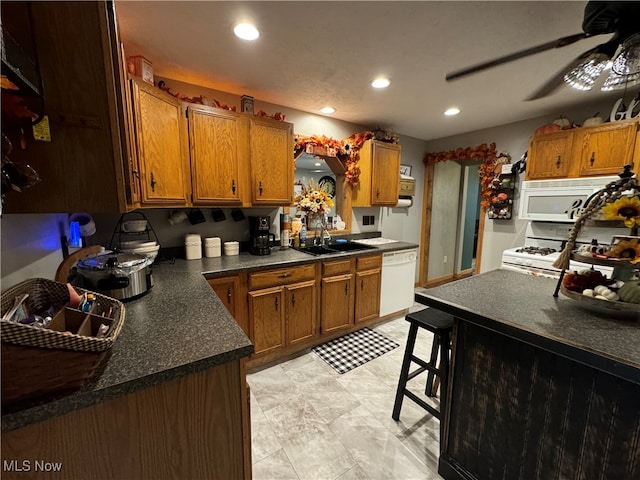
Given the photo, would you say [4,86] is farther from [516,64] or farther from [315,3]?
[516,64]

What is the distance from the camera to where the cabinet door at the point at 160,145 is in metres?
1.75

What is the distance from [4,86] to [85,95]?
294 millimetres

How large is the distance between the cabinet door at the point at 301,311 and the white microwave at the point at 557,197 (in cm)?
255

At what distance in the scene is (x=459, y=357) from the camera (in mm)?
1354

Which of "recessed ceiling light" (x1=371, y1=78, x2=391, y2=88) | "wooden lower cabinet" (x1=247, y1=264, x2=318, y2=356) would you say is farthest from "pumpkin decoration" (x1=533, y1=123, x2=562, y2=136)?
"wooden lower cabinet" (x1=247, y1=264, x2=318, y2=356)

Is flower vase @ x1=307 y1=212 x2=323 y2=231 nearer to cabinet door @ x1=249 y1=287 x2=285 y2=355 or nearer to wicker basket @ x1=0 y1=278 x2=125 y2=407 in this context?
cabinet door @ x1=249 y1=287 x2=285 y2=355

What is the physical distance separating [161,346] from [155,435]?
27 cm

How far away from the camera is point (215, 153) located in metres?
2.22

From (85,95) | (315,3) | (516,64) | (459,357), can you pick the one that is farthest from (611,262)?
(85,95)

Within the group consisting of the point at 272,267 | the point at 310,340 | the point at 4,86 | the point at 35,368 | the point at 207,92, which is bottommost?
the point at 310,340

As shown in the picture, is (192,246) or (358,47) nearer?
(358,47)

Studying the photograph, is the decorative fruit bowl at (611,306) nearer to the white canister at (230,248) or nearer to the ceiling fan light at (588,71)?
the ceiling fan light at (588,71)

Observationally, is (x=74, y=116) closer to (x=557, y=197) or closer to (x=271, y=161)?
(x=271, y=161)

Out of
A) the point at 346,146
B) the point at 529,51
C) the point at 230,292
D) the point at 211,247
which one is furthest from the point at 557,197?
the point at 211,247
